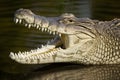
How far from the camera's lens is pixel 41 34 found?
982 cm

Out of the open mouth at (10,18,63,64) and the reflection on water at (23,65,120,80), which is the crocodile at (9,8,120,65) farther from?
the reflection on water at (23,65,120,80)

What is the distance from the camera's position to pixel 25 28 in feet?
36.1

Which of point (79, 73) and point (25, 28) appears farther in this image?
point (25, 28)

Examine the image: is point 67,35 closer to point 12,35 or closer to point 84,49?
point 84,49

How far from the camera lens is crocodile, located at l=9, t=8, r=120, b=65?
7.19 metres

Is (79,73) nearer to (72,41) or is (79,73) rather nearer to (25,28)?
(72,41)

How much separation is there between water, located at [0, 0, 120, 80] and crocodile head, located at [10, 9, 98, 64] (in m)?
0.23

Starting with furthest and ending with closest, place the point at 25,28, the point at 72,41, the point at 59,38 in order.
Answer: the point at 25,28 < the point at 59,38 < the point at 72,41

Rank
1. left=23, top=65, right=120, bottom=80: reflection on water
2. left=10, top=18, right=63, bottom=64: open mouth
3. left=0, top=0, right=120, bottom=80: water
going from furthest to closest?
1. left=0, top=0, right=120, bottom=80: water
2. left=10, top=18, right=63, bottom=64: open mouth
3. left=23, top=65, right=120, bottom=80: reflection on water

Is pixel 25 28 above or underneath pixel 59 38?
underneath

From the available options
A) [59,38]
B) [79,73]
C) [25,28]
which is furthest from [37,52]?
[25,28]

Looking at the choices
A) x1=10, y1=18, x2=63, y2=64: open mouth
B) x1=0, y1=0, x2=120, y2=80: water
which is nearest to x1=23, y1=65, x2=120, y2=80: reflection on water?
x1=0, y1=0, x2=120, y2=80: water

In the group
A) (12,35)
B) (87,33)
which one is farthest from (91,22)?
(12,35)

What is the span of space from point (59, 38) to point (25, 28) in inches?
141
